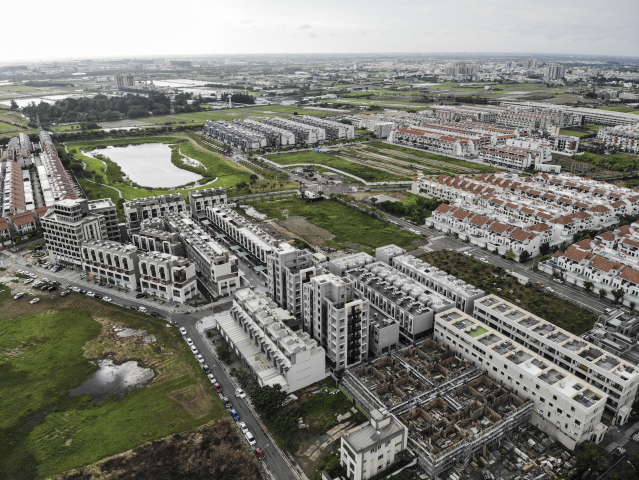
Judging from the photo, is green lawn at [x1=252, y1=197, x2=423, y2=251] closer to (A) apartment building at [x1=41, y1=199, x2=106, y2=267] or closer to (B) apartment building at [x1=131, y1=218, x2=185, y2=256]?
(B) apartment building at [x1=131, y1=218, x2=185, y2=256]

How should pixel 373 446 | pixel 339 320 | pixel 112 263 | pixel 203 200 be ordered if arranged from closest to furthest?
1. pixel 373 446
2. pixel 339 320
3. pixel 112 263
4. pixel 203 200

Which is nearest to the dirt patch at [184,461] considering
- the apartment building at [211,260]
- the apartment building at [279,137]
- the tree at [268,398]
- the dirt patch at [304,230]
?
the tree at [268,398]

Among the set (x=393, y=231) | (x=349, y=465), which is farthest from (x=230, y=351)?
(x=393, y=231)

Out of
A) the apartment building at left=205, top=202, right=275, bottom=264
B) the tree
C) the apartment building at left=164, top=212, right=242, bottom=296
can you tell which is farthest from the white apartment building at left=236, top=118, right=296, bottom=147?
the tree

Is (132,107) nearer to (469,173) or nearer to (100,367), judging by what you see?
(469,173)

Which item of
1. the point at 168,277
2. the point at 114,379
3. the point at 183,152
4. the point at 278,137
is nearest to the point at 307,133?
the point at 278,137

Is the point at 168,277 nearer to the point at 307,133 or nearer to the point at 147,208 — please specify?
the point at 147,208

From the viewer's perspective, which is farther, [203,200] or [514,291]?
[203,200]
